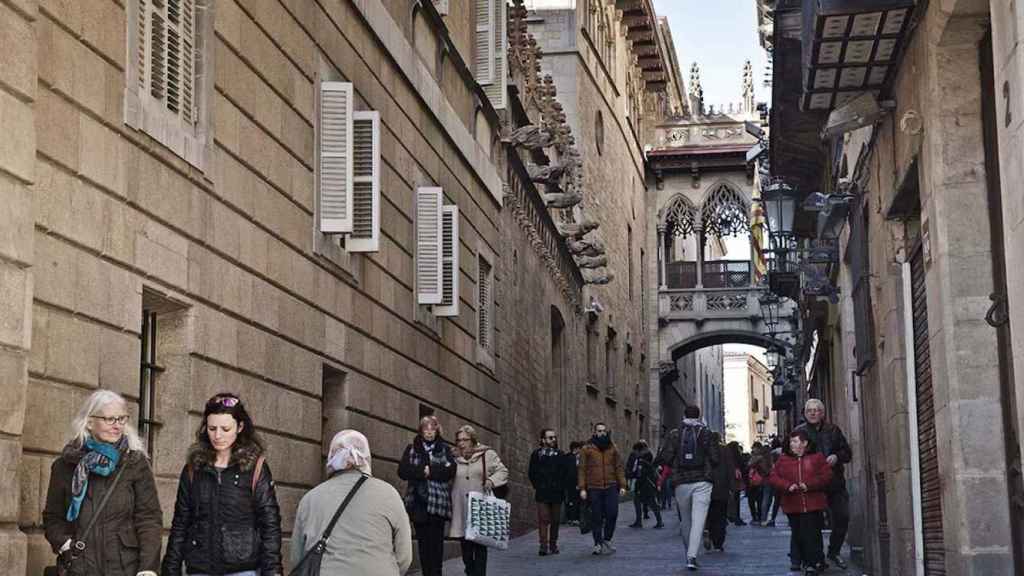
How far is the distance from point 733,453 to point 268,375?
45.0ft

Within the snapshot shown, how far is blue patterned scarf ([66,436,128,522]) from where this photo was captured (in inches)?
280

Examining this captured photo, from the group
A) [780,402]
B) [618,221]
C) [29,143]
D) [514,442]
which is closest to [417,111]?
[514,442]

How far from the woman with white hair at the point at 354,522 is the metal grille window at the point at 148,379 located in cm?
268

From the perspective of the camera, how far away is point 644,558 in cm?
1938

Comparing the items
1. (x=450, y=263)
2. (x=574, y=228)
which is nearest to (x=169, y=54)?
(x=450, y=263)

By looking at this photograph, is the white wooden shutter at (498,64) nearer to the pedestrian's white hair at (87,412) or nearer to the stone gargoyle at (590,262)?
the stone gargoyle at (590,262)

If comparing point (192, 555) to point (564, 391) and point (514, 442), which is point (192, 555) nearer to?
point (514, 442)

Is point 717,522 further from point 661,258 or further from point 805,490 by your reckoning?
point 661,258

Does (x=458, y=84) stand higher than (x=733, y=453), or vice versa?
(x=458, y=84)

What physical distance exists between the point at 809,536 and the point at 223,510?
29.3 feet

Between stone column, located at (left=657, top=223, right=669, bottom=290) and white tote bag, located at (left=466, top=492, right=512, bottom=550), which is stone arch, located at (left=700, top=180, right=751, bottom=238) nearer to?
stone column, located at (left=657, top=223, right=669, bottom=290)

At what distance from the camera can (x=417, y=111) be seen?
59.4 ft

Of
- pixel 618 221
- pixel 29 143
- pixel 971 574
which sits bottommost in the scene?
pixel 971 574

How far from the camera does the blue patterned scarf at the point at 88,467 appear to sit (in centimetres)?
711
